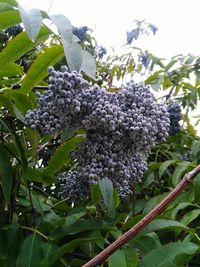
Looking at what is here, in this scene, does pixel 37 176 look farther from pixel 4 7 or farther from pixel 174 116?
pixel 174 116

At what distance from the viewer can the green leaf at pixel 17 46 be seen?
109 cm

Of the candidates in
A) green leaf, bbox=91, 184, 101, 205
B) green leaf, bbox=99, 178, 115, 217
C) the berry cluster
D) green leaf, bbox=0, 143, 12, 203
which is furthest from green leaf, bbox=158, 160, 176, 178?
the berry cluster

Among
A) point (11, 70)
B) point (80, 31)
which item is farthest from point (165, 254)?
point (80, 31)

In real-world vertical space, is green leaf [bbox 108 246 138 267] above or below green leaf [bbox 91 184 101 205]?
below

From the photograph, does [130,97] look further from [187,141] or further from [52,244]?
Answer: [187,141]

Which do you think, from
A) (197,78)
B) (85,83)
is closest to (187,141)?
(197,78)

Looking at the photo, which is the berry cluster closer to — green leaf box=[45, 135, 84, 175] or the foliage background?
the foliage background

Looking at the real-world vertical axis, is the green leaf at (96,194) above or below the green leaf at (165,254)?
above

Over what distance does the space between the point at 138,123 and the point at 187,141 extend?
987 millimetres

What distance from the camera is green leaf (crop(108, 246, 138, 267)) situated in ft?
3.39

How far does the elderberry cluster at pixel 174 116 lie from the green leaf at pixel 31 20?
0.88 meters

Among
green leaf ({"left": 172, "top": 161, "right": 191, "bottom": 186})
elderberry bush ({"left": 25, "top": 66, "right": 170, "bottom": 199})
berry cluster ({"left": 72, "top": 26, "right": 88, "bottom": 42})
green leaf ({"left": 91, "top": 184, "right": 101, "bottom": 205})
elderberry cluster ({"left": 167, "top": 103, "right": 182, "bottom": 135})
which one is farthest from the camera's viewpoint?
berry cluster ({"left": 72, "top": 26, "right": 88, "bottom": 42})

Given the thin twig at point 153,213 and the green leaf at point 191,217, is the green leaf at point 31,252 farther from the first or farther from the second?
the green leaf at point 191,217

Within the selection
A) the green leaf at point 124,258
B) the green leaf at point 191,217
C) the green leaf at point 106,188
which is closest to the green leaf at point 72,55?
the green leaf at point 106,188
